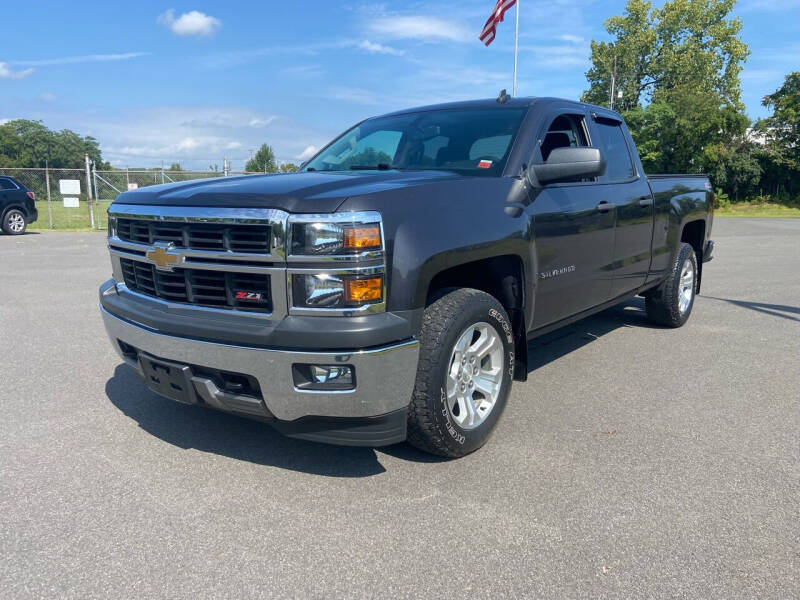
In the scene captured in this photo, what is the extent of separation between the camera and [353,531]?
2592 mm

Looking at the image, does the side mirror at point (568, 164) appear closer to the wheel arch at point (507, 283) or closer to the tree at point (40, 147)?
the wheel arch at point (507, 283)

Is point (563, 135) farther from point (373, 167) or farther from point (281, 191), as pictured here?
point (281, 191)

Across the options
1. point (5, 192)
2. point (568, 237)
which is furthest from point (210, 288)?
point (5, 192)

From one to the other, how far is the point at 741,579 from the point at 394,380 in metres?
1.50

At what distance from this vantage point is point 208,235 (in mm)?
2807

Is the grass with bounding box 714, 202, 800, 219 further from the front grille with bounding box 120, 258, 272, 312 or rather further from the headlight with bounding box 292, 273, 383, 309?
the front grille with bounding box 120, 258, 272, 312

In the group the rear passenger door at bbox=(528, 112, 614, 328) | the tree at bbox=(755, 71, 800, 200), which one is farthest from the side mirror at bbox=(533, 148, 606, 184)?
the tree at bbox=(755, 71, 800, 200)

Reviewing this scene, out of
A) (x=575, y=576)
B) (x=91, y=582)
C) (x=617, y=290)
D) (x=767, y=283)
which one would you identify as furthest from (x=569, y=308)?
(x=767, y=283)

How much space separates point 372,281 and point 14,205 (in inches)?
726

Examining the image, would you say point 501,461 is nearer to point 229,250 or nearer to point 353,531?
point 353,531

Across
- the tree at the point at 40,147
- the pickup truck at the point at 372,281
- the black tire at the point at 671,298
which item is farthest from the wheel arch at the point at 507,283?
the tree at the point at 40,147

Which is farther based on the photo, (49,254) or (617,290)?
(49,254)

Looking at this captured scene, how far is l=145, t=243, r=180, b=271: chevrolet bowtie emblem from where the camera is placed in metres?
2.92

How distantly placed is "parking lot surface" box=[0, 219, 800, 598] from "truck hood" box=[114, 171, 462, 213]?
52.3 inches
